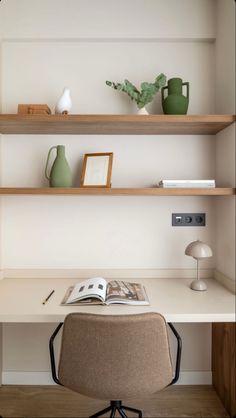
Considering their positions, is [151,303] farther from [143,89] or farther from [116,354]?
[143,89]

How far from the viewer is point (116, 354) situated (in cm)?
118

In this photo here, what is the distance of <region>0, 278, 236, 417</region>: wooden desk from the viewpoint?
4.62 ft

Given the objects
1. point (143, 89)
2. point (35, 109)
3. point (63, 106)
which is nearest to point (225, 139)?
point (143, 89)

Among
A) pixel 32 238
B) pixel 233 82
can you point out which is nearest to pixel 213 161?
pixel 233 82

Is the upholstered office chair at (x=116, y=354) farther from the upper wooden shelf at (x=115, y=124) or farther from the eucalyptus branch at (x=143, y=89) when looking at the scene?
the eucalyptus branch at (x=143, y=89)

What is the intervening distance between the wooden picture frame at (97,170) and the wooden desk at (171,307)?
63cm

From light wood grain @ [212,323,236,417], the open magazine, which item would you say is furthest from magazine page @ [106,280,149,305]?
light wood grain @ [212,323,236,417]

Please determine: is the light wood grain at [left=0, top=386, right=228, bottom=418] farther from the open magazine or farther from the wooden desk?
the open magazine

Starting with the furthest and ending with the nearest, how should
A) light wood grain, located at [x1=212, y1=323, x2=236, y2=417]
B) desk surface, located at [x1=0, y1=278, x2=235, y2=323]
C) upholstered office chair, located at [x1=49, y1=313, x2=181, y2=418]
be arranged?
light wood grain, located at [x1=212, y1=323, x2=236, y2=417] < desk surface, located at [x1=0, y1=278, x2=235, y2=323] < upholstered office chair, located at [x1=49, y1=313, x2=181, y2=418]

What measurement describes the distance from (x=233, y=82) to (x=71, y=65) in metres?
1.02

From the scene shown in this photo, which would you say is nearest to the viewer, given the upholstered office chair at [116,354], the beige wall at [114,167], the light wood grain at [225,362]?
the upholstered office chair at [116,354]

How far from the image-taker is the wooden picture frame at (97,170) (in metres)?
1.85

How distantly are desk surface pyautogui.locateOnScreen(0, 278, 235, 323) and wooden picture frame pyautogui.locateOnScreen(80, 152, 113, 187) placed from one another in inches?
25.0

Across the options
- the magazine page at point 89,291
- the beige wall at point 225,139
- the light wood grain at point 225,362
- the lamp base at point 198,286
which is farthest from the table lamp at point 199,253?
the magazine page at point 89,291
